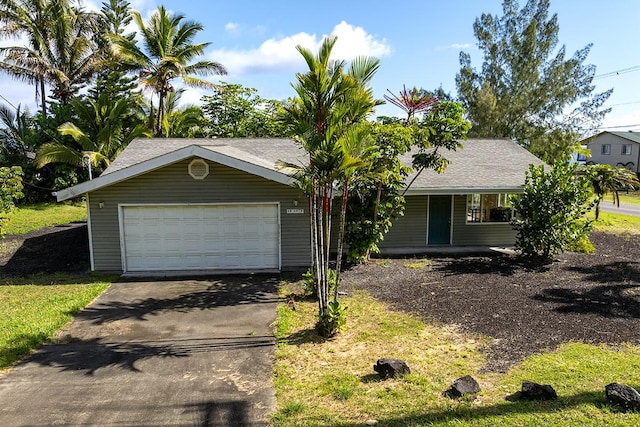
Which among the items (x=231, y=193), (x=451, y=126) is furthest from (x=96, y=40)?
(x=451, y=126)

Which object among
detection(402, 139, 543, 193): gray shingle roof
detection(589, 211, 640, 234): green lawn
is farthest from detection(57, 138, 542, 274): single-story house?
detection(589, 211, 640, 234): green lawn

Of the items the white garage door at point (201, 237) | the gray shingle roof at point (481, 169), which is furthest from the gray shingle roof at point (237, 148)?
the gray shingle roof at point (481, 169)

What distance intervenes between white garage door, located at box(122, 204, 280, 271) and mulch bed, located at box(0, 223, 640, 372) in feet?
6.96

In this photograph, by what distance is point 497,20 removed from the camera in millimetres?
33688

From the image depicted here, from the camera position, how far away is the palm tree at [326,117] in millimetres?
6258

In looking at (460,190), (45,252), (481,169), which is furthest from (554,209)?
(45,252)

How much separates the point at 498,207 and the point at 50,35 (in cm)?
2620

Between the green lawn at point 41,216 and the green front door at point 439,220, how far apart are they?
15.2 meters

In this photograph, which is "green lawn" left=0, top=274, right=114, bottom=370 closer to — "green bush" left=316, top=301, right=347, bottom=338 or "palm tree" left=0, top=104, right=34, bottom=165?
"green bush" left=316, top=301, right=347, bottom=338

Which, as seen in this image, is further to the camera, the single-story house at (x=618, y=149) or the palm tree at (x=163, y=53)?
the single-story house at (x=618, y=149)

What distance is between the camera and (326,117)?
6734mm

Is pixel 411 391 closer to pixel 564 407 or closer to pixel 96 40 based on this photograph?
pixel 564 407

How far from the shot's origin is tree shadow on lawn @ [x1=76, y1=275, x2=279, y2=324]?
8.09 meters

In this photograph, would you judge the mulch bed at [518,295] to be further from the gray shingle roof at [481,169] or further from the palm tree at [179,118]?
the palm tree at [179,118]
